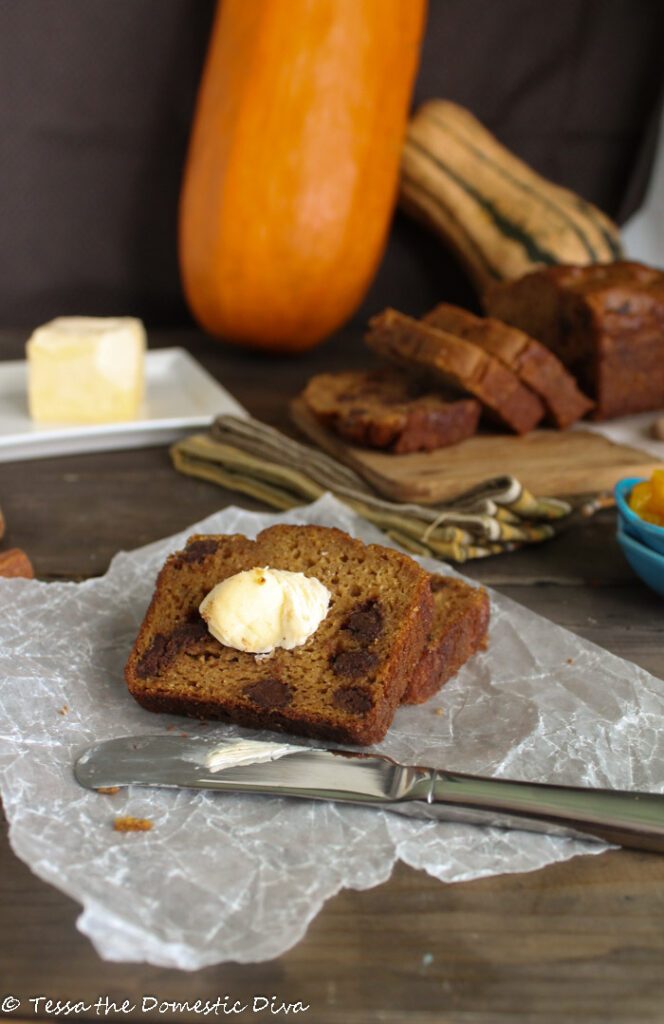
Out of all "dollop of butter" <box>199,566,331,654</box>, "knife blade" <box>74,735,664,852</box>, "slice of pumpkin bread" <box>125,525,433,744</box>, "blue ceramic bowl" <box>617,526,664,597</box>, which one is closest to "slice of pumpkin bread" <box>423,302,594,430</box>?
"blue ceramic bowl" <box>617,526,664,597</box>

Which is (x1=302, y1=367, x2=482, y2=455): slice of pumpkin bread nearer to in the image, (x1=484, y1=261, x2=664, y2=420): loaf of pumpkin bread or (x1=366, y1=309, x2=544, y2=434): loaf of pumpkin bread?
(x1=366, y1=309, x2=544, y2=434): loaf of pumpkin bread

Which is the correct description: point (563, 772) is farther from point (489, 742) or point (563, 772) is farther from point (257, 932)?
point (257, 932)

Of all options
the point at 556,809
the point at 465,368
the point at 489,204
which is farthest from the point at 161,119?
the point at 556,809

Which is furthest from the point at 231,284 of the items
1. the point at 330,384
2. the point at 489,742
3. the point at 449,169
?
the point at 489,742

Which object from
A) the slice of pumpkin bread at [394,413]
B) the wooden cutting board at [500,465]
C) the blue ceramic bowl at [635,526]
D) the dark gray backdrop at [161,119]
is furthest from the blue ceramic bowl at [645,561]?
the dark gray backdrop at [161,119]

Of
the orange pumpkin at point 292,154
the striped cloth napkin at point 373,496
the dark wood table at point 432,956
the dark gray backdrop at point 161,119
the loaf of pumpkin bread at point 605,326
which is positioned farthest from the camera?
the dark gray backdrop at point 161,119

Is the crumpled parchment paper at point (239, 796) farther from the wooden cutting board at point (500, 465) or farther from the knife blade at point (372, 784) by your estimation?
the wooden cutting board at point (500, 465)
